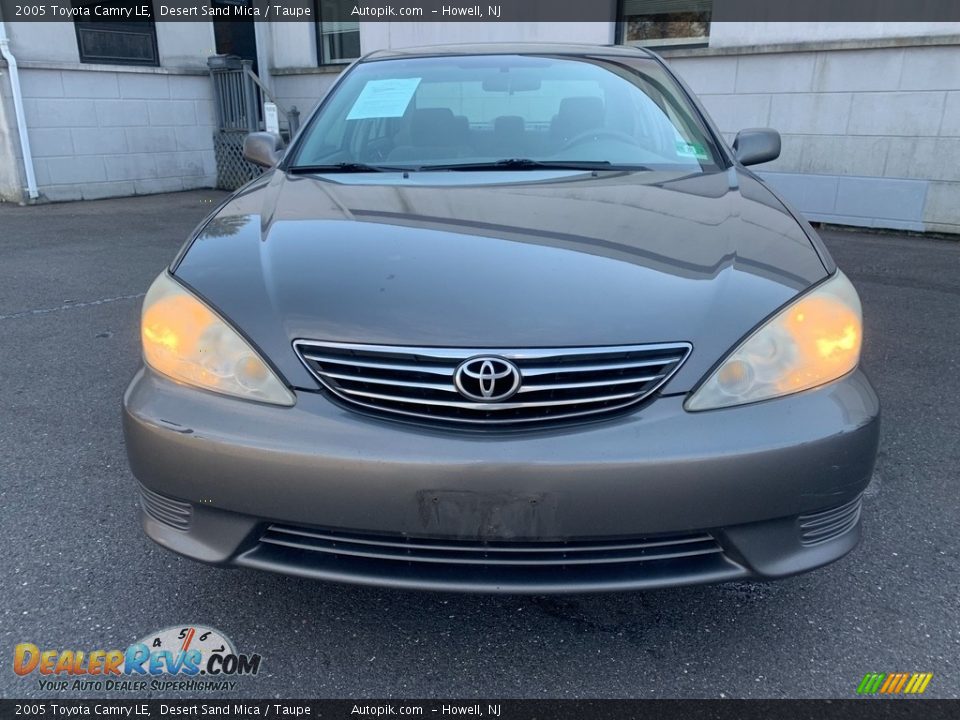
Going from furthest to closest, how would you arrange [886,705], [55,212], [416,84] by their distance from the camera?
[55,212], [416,84], [886,705]

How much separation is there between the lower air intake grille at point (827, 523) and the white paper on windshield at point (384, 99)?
6.94 ft

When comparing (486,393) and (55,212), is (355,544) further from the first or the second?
(55,212)

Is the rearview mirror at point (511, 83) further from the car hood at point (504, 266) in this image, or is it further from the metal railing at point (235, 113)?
the metal railing at point (235, 113)

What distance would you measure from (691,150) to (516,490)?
5.93 feet

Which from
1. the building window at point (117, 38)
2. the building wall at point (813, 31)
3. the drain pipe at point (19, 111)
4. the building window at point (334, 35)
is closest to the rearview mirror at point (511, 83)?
the building wall at point (813, 31)

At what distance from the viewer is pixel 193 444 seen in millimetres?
1651

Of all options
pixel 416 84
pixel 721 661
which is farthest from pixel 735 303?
pixel 416 84

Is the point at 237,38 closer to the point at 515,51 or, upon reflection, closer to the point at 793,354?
the point at 515,51

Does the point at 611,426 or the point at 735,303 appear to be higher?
the point at 735,303

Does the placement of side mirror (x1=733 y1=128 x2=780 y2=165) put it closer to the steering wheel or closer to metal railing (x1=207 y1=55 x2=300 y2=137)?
the steering wheel

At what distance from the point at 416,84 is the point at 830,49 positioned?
232 inches

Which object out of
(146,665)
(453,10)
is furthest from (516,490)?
(453,10)

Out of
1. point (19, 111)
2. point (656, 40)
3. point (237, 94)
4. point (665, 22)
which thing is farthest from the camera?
point (237, 94)

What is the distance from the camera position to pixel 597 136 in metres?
2.86
